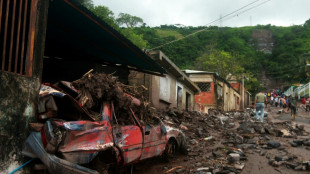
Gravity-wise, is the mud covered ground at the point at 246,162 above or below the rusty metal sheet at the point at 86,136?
below

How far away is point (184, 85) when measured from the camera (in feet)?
60.8

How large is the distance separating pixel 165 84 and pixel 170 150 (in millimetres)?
7552

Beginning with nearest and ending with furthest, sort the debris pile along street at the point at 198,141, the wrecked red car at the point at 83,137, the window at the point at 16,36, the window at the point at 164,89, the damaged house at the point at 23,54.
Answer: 1. the wrecked red car at the point at 83,137
2. the damaged house at the point at 23,54
3. the window at the point at 16,36
4. the debris pile along street at the point at 198,141
5. the window at the point at 164,89

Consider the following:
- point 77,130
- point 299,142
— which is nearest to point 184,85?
point 299,142

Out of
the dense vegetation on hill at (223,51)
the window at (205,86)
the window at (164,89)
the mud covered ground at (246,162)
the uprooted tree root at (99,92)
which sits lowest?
the mud covered ground at (246,162)

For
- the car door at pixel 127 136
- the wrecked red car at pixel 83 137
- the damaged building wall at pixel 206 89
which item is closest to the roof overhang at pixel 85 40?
the wrecked red car at pixel 83 137

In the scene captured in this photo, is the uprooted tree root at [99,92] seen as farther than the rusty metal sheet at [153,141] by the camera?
No

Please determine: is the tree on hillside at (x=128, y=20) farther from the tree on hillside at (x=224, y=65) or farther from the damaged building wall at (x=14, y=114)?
the damaged building wall at (x=14, y=114)

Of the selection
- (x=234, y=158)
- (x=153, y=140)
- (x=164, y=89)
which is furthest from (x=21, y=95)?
(x=164, y=89)

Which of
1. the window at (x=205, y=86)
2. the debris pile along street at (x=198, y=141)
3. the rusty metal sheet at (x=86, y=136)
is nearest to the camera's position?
the rusty metal sheet at (x=86, y=136)

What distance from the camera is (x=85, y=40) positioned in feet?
25.3

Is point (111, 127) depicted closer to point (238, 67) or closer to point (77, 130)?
point (77, 130)

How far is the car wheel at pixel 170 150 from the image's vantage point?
21.8 feet

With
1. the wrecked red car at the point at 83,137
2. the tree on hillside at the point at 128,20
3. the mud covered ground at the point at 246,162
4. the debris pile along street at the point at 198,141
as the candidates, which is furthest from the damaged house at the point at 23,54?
the tree on hillside at the point at 128,20
